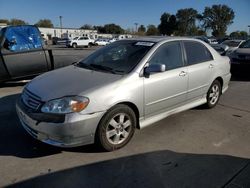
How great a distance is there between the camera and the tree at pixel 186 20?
292 ft

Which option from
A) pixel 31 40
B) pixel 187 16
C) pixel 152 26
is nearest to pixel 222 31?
pixel 187 16

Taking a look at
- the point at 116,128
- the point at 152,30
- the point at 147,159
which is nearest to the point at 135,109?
the point at 116,128

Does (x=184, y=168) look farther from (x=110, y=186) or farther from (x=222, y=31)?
(x=222, y=31)

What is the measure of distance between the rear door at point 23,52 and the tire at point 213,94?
15.1 ft

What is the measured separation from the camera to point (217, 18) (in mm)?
91750

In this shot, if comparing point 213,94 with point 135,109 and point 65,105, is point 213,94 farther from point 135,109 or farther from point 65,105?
point 65,105

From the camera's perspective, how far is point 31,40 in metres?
7.72

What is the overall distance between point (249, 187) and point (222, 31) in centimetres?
9596

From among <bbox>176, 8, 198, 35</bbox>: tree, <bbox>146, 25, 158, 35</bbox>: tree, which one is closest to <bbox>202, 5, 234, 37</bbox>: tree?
<bbox>176, 8, 198, 35</bbox>: tree

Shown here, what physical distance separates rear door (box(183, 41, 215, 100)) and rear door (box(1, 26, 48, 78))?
14.5ft

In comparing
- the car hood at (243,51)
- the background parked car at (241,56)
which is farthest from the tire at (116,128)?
the car hood at (243,51)

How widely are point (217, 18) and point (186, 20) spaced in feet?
33.5

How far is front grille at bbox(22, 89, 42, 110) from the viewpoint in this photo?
3.56 m

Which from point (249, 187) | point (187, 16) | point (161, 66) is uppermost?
point (187, 16)
